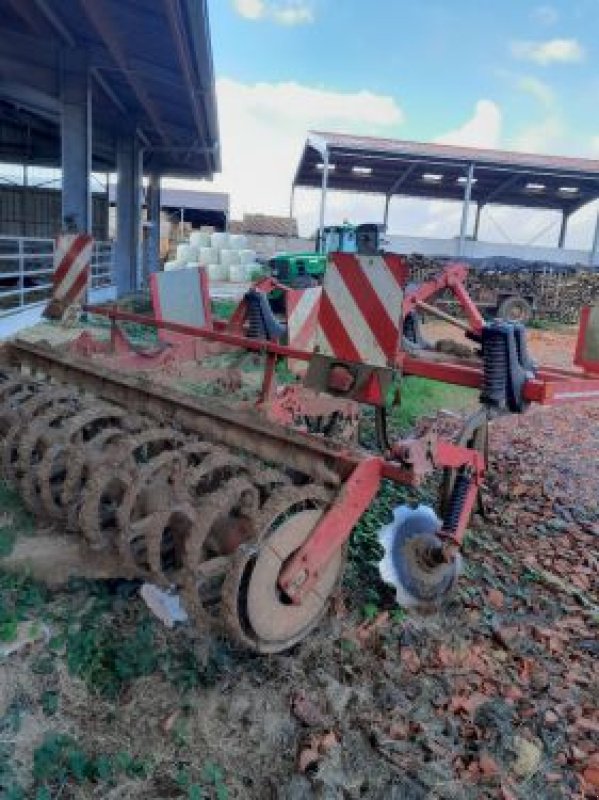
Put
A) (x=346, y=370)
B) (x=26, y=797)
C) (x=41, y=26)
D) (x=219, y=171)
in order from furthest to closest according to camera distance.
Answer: (x=219, y=171)
(x=41, y=26)
(x=346, y=370)
(x=26, y=797)

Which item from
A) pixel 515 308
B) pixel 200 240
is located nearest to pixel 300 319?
pixel 515 308

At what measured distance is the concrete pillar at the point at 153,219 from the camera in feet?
63.1

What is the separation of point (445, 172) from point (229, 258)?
27.7 feet

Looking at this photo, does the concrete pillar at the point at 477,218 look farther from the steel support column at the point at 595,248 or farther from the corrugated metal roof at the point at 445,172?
the steel support column at the point at 595,248

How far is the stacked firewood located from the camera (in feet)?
56.5

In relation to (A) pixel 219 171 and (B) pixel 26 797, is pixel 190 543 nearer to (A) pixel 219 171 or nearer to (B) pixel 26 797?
(B) pixel 26 797

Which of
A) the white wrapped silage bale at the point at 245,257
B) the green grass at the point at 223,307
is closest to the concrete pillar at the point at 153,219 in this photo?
the white wrapped silage bale at the point at 245,257

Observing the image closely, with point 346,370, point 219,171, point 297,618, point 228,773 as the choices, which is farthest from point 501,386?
point 219,171

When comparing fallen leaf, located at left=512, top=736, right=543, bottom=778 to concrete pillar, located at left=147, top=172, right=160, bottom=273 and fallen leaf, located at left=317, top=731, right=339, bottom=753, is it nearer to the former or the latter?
fallen leaf, located at left=317, top=731, right=339, bottom=753

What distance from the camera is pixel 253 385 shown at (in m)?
6.46

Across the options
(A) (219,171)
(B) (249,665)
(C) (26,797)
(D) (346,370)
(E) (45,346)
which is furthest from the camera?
(A) (219,171)

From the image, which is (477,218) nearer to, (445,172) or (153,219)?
(445,172)

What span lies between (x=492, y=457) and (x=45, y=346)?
11.7 feet

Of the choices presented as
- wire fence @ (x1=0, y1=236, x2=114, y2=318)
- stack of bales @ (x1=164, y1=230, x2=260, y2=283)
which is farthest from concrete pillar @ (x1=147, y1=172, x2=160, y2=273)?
wire fence @ (x1=0, y1=236, x2=114, y2=318)
